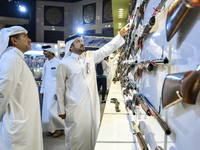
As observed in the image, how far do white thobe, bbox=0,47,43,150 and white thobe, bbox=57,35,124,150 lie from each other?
1.33 feet

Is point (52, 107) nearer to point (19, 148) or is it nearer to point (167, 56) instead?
point (19, 148)

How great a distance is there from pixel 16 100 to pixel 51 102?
1.60 m

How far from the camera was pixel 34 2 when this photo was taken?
12.9m

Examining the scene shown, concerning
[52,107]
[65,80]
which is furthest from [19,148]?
[52,107]

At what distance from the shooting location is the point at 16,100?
163cm

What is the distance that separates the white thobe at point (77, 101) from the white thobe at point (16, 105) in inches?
16.0

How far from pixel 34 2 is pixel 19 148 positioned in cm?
1432

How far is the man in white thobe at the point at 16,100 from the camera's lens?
1.50 meters

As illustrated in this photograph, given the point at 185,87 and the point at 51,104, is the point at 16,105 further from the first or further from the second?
the point at 185,87

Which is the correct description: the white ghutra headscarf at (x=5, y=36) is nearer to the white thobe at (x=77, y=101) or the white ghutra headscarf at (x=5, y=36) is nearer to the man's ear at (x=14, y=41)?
the man's ear at (x=14, y=41)

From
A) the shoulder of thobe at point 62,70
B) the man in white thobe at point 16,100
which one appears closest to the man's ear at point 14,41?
the man in white thobe at point 16,100

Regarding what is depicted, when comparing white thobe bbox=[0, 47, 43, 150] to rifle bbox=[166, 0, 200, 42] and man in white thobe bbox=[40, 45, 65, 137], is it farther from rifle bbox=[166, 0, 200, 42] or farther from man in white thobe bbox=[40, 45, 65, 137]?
rifle bbox=[166, 0, 200, 42]

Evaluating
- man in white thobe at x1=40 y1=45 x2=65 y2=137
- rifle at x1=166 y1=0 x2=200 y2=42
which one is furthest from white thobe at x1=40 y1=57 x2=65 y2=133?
rifle at x1=166 y1=0 x2=200 y2=42

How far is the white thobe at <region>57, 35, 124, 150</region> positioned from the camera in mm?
2004
